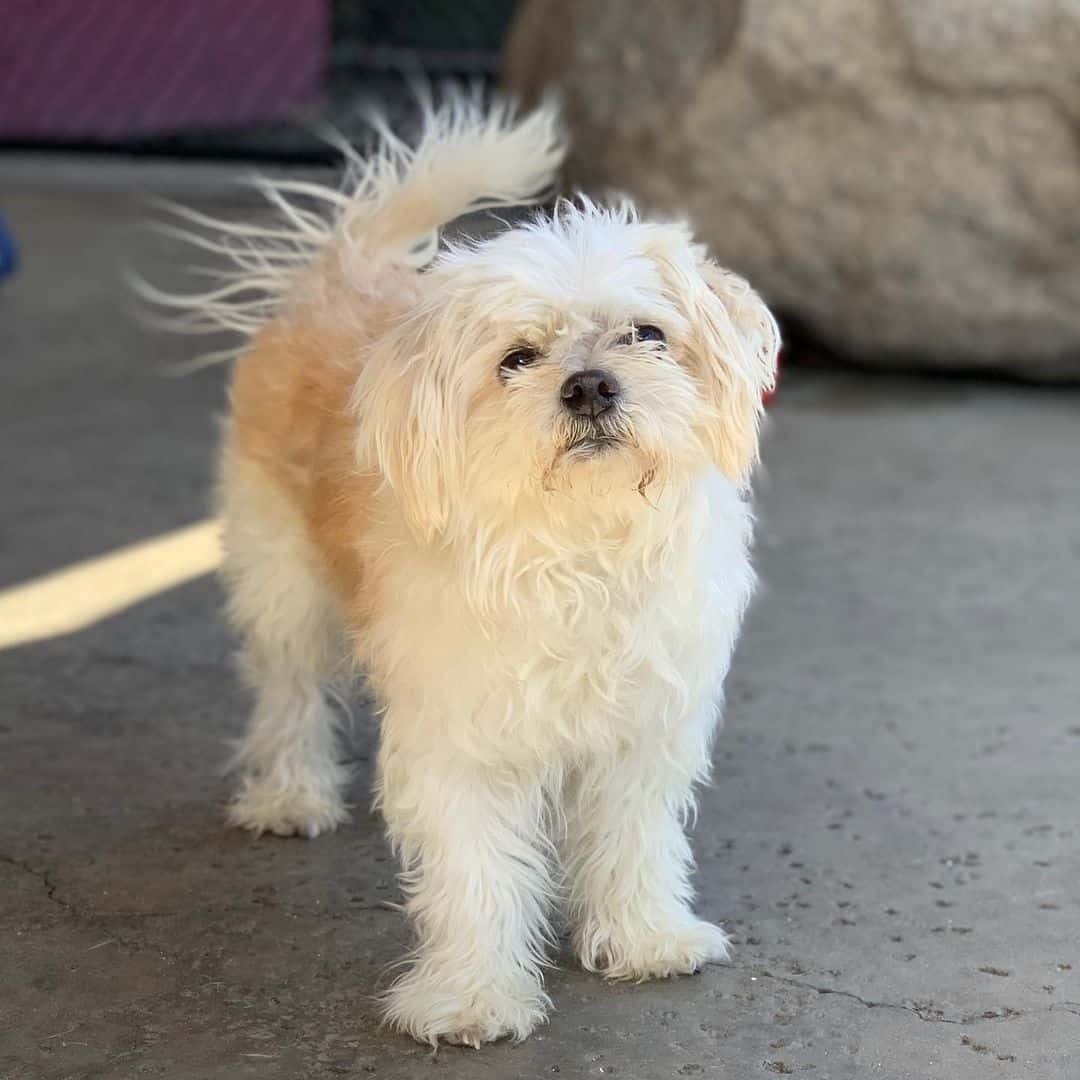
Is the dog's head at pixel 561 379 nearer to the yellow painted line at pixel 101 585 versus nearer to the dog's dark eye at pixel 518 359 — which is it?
the dog's dark eye at pixel 518 359

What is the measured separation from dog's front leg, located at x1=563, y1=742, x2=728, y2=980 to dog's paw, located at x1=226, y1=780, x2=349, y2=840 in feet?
2.49

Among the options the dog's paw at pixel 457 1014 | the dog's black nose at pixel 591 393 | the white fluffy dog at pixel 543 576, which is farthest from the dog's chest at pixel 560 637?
the dog's paw at pixel 457 1014

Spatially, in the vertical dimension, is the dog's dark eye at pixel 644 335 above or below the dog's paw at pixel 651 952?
above

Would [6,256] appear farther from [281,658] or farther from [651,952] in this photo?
[651,952]

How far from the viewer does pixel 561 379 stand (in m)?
2.70

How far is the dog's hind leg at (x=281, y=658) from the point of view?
3.67 metres

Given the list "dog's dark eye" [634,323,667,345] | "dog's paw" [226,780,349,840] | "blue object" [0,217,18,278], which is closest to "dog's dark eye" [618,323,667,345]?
"dog's dark eye" [634,323,667,345]

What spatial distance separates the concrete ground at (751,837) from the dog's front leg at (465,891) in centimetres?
6

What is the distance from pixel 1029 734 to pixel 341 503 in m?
1.88

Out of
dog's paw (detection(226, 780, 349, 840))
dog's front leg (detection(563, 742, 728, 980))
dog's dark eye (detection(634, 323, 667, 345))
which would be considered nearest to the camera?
dog's dark eye (detection(634, 323, 667, 345))

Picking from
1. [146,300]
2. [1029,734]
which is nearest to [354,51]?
[146,300]

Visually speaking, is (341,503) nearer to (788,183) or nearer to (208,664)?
(208,664)

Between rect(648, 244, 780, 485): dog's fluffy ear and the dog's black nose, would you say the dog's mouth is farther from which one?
rect(648, 244, 780, 485): dog's fluffy ear

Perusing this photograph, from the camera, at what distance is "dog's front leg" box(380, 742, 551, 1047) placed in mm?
2936
